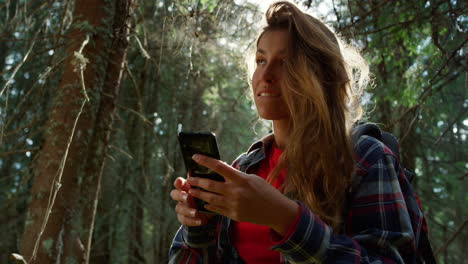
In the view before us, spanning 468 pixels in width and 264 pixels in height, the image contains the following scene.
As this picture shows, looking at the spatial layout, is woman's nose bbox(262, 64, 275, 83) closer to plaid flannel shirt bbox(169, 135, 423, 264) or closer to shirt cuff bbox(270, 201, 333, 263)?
plaid flannel shirt bbox(169, 135, 423, 264)

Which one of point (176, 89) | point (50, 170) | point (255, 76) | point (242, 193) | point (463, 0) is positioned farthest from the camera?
point (176, 89)

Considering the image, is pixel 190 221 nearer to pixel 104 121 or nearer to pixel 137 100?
pixel 104 121

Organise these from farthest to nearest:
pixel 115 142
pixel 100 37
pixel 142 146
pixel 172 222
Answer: pixel 172 222
pixel 142 146
pixel 115 142
pixel 100 37

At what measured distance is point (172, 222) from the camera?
9055 mm

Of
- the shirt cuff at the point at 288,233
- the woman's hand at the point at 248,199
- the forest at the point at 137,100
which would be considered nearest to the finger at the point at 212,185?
the woman's hand at the point at 248,199

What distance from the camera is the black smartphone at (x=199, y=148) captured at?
1.37m

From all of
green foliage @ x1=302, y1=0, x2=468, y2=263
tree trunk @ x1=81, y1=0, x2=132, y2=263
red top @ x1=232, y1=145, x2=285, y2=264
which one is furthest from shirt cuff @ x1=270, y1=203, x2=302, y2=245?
green foliage @ x1=302, y1=0, x2=468, y2=263

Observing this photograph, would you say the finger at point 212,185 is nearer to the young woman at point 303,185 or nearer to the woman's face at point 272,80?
the young woman at point 303,185

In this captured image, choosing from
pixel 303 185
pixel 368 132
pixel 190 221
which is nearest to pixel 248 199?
pixel 303 185

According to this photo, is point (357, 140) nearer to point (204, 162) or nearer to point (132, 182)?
point (204, 162)

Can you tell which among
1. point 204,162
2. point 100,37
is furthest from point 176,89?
point 204,162

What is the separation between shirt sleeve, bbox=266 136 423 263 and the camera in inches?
49.5

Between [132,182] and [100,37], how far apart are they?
5755 millimetres

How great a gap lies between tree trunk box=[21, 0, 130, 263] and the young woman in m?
1.07
